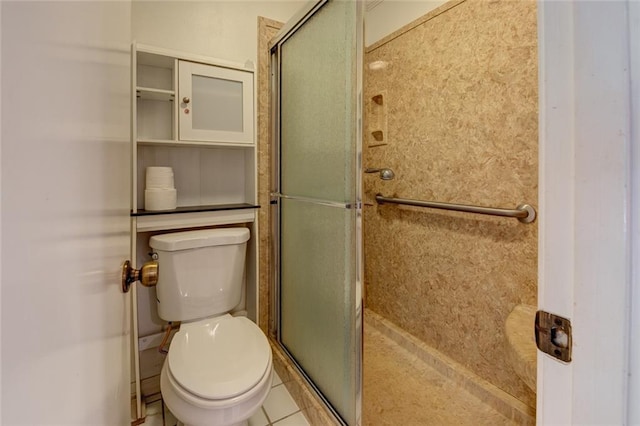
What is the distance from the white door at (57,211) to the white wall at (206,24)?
126cm

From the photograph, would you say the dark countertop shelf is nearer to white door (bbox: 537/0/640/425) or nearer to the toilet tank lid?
the toilet tank lid

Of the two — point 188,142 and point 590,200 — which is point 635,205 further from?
point 188,142

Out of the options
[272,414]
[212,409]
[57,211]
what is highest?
[57,211]

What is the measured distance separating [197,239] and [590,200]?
4.65ft

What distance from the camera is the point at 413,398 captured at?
4.89 ft

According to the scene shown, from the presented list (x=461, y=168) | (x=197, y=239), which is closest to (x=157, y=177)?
(x=197, y=239)

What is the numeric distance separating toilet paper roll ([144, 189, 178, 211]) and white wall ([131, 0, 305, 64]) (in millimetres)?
763

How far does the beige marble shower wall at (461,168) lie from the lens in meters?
1.30

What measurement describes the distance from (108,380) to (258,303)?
1255 millimetres

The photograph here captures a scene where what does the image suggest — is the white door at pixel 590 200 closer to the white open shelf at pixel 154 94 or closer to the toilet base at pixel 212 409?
the toilet base at pixel 212 409

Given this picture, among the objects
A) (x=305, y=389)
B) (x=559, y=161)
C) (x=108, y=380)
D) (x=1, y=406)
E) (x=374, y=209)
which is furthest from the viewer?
(x=374, y=209)

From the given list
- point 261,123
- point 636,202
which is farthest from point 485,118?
point 636,202

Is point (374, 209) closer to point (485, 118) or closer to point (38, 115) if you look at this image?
point (485, 118)

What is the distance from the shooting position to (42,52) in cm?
26
